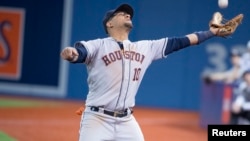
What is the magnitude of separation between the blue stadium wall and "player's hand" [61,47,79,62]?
866 centimetres

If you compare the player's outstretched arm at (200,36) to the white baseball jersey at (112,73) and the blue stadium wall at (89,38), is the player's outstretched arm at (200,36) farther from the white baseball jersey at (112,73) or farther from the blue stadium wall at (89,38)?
the blue stadium wall at (89,38)

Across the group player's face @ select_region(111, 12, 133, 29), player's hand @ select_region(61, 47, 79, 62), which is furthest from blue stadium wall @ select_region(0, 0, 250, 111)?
player's hand @ select_region(61, 47, 79, 62)

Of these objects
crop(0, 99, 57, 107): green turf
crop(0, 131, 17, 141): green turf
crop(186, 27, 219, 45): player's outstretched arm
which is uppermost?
crop(186, 27, 219, 45): player's outstretched arm

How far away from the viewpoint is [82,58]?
498 centimetres

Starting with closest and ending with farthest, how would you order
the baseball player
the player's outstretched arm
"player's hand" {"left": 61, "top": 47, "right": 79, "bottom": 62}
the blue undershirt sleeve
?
"player's hand" {"left": 61, "top": 47, "right": 79, "bottom": 62}, the blue undershirt sleeve, the baseball player, the player's outstretched arm

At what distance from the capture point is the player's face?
Result: 5.27m

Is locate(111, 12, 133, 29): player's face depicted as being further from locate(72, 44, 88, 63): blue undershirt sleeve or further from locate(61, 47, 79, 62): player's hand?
locate(61, 47, 79, 62): player's hand

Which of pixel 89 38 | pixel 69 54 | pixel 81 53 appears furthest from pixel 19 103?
pixel 69 54

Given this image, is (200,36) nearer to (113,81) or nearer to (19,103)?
(113,81)

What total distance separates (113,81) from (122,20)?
51 cm

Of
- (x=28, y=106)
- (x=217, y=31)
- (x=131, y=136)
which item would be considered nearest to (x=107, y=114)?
(x=131, y=136)

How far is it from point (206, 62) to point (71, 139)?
585cm

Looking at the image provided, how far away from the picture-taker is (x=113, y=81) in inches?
204

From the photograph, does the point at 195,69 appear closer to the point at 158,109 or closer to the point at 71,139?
the point at 158,109
